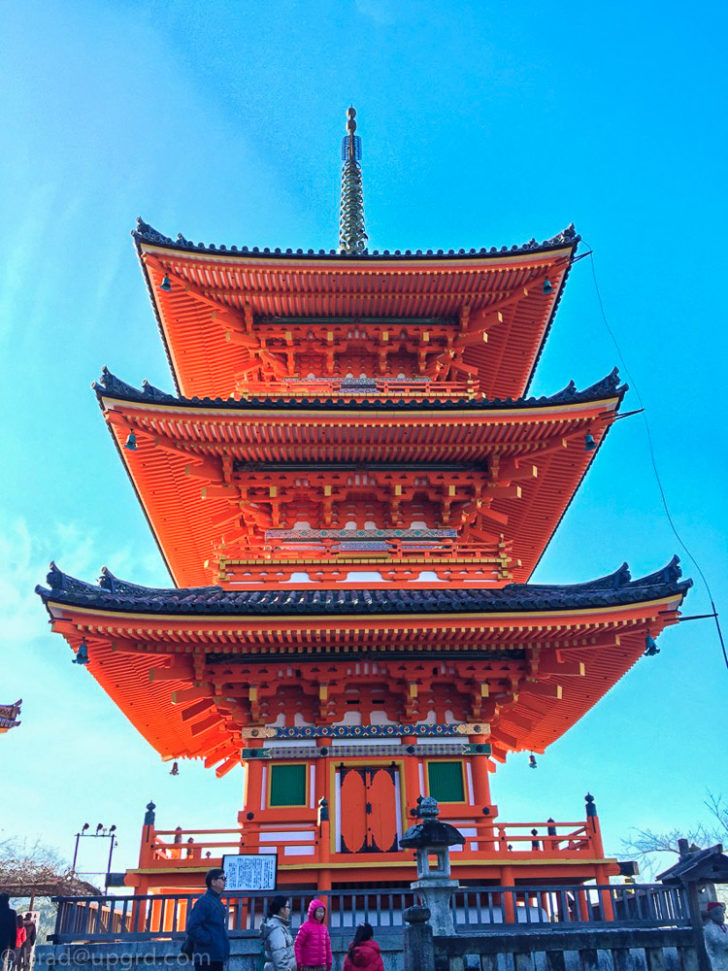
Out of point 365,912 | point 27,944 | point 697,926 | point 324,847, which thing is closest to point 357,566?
point 324,847

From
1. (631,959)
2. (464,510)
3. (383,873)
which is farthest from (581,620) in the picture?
(631,959)

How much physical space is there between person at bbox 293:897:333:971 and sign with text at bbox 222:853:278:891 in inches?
112

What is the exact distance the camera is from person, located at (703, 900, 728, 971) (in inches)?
321

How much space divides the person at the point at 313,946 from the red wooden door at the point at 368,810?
4.18 m

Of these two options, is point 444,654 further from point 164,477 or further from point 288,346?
point 288,346

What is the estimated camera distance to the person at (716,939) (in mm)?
8164

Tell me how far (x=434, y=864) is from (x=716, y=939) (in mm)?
3489

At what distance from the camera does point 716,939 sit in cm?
821

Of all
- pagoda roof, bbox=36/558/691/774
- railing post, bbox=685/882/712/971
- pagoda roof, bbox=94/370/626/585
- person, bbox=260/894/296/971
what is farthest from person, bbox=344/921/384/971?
pagoda roof, bbox=94/370/626/585

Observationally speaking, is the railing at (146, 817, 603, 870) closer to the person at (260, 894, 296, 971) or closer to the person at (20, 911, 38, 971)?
the person at (260, 894, 296, 971)

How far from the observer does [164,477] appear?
725 inches

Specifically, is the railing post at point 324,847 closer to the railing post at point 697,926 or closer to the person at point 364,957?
the person at point 364,957

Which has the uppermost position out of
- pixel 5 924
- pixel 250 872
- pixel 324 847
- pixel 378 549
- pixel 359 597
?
pixel 378 549

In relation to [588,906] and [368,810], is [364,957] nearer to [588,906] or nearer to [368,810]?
[588,906]
